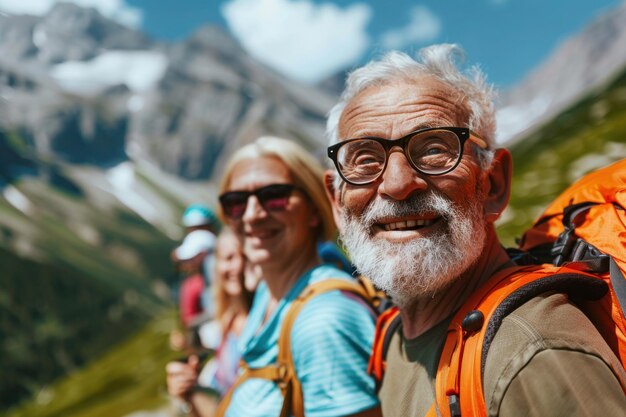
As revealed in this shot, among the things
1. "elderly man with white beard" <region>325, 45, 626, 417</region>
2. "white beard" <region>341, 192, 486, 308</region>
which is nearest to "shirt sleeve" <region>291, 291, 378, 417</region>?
"elderly man with white beard" <region>325, 45, 626, 417</region>

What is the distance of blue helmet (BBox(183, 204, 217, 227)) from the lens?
11227 mm

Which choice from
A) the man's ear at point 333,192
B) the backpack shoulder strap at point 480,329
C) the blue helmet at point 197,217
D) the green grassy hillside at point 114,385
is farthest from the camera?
the green grassy hillside at point 114,385

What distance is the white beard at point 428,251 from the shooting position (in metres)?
3.49

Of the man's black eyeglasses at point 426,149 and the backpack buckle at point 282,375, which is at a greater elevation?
the man's black eyeglasses at point 426,149

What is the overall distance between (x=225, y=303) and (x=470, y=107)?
238 inches

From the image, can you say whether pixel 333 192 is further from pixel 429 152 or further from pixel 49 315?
pixel 49 315

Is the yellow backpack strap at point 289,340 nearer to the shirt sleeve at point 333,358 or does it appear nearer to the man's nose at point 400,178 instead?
the shirt sleeve at point 333,358

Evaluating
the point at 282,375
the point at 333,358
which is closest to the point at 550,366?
the point at 333,358

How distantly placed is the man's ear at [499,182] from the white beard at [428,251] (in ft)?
0.69

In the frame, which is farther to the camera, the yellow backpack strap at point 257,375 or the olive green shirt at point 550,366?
the yellow backpack strap at point 257,375

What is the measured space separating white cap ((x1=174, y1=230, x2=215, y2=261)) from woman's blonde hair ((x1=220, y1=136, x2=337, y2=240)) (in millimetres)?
5283

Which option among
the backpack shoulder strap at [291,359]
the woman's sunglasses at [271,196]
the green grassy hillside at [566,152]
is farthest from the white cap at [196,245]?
the green grassy hillside at [566,152]

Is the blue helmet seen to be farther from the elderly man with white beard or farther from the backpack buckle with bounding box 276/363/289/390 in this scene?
the elderly man with white beard

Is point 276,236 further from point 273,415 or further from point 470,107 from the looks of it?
point 470,107
